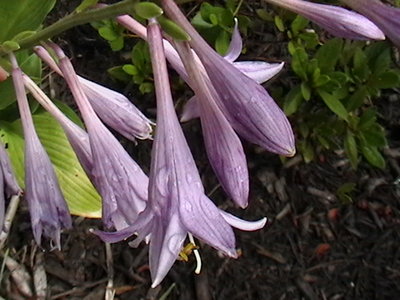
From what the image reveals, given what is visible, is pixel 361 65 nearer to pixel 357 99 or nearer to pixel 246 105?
pixel 357 99

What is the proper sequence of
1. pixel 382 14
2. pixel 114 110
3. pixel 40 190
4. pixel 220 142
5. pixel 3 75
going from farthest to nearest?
pixel 3 75
pixel 114 110
pixel 40 190
pixel 220 142
pixel 382 14

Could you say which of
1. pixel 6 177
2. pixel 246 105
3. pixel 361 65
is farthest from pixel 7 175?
pixel 361 65

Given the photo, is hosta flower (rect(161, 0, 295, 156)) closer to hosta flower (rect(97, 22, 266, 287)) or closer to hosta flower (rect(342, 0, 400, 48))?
hosta flower (rect(97, 22, 266, 287))

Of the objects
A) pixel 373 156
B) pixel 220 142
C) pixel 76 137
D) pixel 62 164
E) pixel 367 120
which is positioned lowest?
pixel 62 164

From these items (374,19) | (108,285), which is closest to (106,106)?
(374,19)

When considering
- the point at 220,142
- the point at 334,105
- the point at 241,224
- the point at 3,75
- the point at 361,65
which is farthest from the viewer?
the point at 361,65

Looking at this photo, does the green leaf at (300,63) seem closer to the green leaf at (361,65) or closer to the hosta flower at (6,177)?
the green leaf at (361,65)

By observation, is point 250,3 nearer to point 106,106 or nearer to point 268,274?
point 268,274

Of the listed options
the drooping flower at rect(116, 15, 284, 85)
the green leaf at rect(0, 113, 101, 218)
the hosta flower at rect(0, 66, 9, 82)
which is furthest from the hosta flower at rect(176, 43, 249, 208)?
the green leaf at rect(0, 113, 101, 218)
